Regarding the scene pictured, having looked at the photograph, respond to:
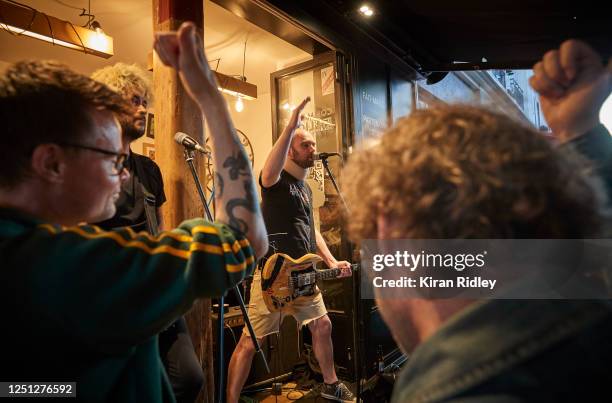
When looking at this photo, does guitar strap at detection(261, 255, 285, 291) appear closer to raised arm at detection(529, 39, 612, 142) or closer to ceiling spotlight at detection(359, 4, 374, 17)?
raised arm at detection(529, 39, 612, 142)

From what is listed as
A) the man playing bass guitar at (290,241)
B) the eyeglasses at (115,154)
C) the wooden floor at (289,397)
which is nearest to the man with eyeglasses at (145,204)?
the eyeglasses at (115,154)

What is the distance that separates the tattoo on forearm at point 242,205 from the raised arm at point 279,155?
1.50 m

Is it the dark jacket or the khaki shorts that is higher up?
the dark jacket

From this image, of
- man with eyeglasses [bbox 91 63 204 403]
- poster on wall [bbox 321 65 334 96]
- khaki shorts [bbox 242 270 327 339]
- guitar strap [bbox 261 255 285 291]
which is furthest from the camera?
poster on wall [bbox 321 65 334 96]

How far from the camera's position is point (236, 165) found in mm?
876

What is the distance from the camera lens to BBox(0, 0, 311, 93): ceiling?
3158 millimetres

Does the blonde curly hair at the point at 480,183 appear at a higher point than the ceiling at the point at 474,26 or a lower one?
lower

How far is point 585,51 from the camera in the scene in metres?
0.85

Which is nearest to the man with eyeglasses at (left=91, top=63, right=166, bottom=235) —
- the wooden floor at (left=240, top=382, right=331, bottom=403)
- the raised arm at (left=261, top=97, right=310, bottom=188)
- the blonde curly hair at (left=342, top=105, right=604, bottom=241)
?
the raised arm at (left=261, top=97, right=310, bottom=188)

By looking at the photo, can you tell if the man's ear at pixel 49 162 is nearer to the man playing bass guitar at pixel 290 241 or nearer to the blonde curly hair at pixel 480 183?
the blonde curly hair at pixel 480 183

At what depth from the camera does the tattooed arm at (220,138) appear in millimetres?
797

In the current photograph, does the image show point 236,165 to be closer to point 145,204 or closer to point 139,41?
point 145,204

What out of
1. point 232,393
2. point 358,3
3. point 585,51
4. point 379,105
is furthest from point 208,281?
point 379,105

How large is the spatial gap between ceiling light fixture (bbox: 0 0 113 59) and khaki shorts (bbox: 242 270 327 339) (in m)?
2.28
